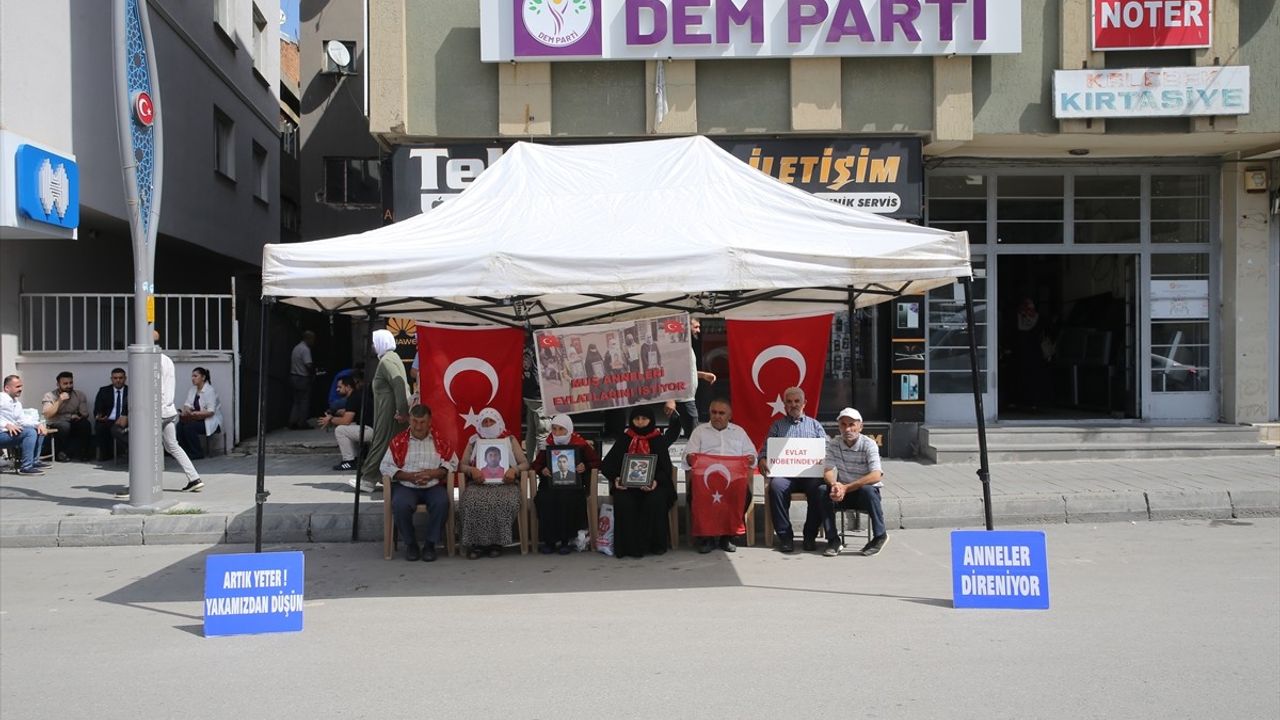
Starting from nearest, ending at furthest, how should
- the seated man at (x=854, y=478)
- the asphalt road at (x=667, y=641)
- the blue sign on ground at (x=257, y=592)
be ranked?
the asphalt road at (x=667, y=641) → the blue sign on ground at (x=257, y=592) → the seated man at (x=854, y=478)

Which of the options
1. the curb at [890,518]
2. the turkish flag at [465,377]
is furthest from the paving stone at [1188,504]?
the turkish flag at [465,377]

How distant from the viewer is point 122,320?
14258mm

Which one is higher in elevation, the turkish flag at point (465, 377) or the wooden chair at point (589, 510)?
the turkish flag at point (465, 377)

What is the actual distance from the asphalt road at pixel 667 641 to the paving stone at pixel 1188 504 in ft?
3.92

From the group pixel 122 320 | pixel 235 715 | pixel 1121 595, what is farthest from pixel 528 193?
pixel 122 320

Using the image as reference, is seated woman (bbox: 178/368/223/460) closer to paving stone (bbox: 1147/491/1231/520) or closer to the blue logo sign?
the blue logo sign

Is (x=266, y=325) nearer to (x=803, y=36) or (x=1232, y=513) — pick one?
(x=803, y=36)

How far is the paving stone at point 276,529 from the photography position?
29.2ft

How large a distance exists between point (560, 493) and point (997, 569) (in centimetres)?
362

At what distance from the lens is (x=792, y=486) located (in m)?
8.23

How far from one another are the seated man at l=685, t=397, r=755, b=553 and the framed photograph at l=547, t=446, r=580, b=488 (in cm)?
98

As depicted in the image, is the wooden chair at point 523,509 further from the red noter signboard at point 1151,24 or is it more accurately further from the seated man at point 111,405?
the red noter signboard at point 1151,24

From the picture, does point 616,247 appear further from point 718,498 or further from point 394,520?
point 394,520

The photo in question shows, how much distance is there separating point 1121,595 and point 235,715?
18.2 feet
